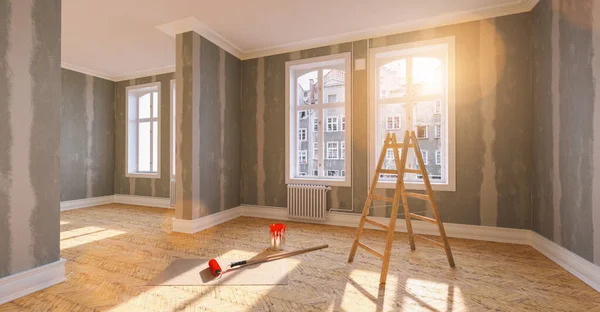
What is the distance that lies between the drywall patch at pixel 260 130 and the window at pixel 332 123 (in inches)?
48.8

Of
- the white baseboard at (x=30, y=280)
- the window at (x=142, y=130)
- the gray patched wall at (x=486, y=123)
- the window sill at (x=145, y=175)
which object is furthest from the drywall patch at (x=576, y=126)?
the window at (x=142, y=130)

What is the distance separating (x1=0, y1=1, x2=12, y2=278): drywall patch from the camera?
203 cm

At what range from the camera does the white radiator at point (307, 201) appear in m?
4.58

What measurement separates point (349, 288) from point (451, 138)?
2.71 m

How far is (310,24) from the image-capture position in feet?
13.5

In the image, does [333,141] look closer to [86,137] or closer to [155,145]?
[155,145]

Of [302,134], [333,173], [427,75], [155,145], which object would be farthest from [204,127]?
[427,75]

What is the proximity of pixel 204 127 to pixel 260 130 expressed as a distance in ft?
3.74

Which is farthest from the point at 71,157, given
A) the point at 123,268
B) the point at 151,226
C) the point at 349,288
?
the point at 349,288

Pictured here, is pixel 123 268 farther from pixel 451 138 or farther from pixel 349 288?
pixel 451 138

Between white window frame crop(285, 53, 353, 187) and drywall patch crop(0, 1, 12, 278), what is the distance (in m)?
3.49

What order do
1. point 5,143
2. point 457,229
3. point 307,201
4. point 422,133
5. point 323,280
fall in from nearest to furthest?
point 5,143
point 323,280
point 457,229
point 422,133
point 307,201

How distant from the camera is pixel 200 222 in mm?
4203

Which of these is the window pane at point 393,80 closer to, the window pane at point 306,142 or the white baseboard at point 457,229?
the window pane at point 306,142
